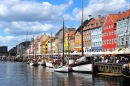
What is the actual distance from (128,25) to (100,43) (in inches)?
821

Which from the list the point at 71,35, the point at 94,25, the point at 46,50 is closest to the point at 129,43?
the point at 94,25

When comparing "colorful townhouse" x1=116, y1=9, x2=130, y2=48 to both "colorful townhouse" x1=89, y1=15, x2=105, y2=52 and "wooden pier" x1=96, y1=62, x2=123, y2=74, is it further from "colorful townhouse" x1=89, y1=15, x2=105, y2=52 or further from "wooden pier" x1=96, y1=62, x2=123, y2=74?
"wooden pier" x1=96, y1=62, x2=123, y2=74

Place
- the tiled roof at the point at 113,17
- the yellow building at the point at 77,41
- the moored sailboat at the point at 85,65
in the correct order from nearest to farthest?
1. the moored sailboat at the point at 85,65
2. the tiled roof at the point at 113,17
3. the yellow building at the point at 77,41

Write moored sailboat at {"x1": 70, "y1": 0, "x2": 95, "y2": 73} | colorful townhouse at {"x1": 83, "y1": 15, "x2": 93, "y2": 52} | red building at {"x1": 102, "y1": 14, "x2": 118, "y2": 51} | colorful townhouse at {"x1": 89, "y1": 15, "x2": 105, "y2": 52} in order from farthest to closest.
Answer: colorful townhouse at {"x1": 83, "y1": 15, "x2": 93, "y2": 52} → colorful townhouse at {"x1": 89, "y1": 15, "x2": 105, "y2": 52} → red building at {"x1": 102, "y1": 14, "x2": 118, "y2": 51} → moored sailboat at {"x1": 70, "y1": 0, "x2": 95, "y2": 73}

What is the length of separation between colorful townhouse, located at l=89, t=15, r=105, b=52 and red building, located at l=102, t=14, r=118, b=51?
3.36 m

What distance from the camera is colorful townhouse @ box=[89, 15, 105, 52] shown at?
323 feet

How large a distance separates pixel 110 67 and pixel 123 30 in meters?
30.2

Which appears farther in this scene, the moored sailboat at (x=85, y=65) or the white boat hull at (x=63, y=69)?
the white boat hull at (x=63, y=69)

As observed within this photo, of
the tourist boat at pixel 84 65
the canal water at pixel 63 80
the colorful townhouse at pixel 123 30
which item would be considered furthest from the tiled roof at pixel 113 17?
the canal water at pixel 63 80

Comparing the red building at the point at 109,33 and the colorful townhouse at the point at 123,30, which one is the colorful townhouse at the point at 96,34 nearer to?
the red building at the point at 109,33

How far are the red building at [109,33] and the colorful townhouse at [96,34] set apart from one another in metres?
3.36

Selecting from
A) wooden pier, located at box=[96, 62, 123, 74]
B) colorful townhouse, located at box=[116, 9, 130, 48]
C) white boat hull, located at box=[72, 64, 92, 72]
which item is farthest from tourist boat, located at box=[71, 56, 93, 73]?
colorful townhouse, located at box=[116, 9, 130, 48]

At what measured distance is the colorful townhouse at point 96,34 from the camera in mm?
98312

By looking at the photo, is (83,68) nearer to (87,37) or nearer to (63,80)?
(63,80)
